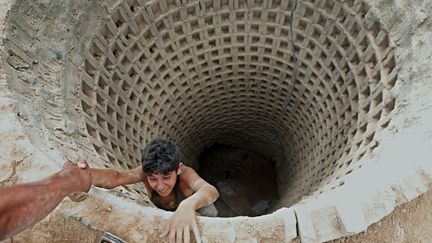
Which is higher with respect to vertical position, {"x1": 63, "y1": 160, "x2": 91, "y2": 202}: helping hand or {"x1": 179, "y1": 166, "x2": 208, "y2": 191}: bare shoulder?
{"x1": 179, "y1": 166, "x2": 208, "y2": 191}: bare shoulder

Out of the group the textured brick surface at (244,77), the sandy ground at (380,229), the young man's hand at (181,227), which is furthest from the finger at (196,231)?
the textured brick surface at (244,77)

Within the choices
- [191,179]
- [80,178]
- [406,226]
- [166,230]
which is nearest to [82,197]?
[80,178]

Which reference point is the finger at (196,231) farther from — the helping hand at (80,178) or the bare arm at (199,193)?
the helping hand at (80,178)

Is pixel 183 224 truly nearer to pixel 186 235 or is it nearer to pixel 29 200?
pixel 186 235

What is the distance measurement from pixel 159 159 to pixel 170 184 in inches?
8.3

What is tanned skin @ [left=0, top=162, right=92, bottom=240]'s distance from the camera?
116cm

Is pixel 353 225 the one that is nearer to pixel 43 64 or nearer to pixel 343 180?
pixel 343 180

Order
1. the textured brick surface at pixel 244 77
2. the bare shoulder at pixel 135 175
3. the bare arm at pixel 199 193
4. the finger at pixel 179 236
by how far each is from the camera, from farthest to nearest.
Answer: the textured brick surface at pixel 244 77
the bare shoulder at pixel 135 175
the bare arm at pixel 199 193
the finger at pixel 179 236

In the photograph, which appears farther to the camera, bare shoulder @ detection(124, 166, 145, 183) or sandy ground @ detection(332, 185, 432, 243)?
bare shoulder @ detection(124, 166, 145, 183)

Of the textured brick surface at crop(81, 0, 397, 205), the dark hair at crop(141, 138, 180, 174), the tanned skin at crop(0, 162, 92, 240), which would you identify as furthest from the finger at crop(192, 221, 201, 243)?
the textured brick surface at crop(81, 0, 397, 205)

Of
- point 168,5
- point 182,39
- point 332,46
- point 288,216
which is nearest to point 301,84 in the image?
point 332,46

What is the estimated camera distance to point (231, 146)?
5.45 metres

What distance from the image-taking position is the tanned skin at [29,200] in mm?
1161

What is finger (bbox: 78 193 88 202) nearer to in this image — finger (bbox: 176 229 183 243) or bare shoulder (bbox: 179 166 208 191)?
finger (bbox: 176 229 183 243)
